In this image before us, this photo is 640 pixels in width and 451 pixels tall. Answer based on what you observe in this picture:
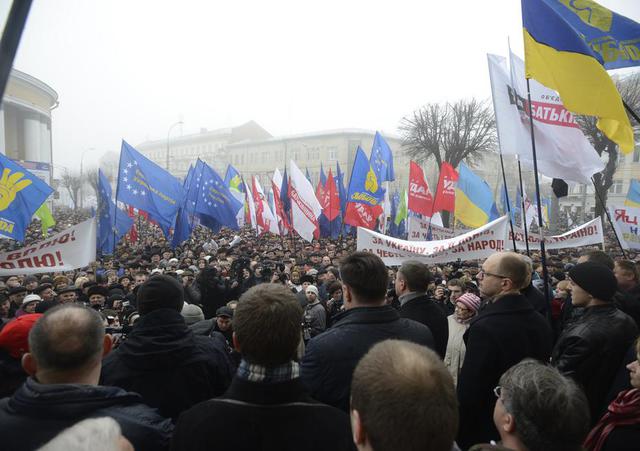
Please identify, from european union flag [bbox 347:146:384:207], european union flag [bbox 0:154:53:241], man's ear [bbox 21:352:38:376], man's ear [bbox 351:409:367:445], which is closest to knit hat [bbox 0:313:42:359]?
man's ear [bbox 21:352:38:376]

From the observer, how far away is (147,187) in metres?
12.4

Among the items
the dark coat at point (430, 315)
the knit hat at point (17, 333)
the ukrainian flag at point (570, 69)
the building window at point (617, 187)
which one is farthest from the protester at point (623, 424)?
the building window at point (617, 187)

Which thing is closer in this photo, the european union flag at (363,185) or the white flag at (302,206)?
the european union flag at (363,185)

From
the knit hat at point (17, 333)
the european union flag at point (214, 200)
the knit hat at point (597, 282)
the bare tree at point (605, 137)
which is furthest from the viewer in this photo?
the bare tree at point (605, 137)

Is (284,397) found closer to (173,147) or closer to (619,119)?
(619,119)

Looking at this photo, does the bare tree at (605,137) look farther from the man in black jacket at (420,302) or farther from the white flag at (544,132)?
the man in black jacket at (420,302)

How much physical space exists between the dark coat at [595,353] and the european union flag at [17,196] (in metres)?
8.94

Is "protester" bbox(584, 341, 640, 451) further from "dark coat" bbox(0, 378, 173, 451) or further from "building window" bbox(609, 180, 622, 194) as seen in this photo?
"building window" bbox(609, 180, 622, 194)

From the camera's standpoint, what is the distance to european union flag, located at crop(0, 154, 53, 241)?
27.6ft

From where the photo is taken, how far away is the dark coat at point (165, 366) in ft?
7.66

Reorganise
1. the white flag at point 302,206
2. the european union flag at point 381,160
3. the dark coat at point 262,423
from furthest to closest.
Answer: the white flag at point 302,206
the european union flag at point 381,160
the dark coat at point 262,423

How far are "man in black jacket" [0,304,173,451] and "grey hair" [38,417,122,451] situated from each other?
570mm

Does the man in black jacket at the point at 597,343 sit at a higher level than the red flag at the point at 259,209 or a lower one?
lower

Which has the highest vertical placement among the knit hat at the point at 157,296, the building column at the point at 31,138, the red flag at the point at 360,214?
the building column at the point at 31,138
